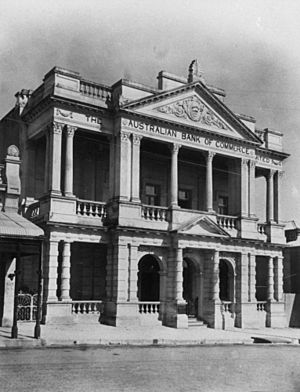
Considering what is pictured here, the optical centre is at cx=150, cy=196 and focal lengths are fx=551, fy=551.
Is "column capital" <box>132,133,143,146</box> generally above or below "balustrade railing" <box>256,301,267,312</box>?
above

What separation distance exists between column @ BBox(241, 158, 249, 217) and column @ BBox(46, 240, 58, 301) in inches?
440

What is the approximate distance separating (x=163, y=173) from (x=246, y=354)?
14452mm

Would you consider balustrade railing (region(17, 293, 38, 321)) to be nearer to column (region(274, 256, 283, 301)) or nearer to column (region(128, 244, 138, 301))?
column (region(128, 244, 138, 301))

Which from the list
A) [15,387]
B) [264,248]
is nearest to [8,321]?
[15,387]

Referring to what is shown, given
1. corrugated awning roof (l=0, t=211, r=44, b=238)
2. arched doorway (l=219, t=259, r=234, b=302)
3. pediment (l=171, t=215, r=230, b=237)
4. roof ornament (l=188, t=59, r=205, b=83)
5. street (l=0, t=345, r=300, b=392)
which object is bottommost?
street (l=0, t=345, r=300, b=392)

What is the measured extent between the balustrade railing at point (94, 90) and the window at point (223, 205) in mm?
10616

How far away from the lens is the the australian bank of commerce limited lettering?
26297mm

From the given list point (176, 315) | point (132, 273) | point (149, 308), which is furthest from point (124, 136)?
point (176, 315)

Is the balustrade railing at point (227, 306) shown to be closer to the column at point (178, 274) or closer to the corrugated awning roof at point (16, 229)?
the column at point (178, 274)

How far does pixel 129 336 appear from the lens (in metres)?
21.3

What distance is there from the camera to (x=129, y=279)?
24.9 metres

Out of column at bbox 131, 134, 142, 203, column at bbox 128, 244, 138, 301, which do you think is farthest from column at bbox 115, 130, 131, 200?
column at bbox 128, 244, 138, 301

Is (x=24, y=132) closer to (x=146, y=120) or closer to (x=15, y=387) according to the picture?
(x=146, y=120)

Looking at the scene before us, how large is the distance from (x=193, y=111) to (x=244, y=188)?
17.1ft
